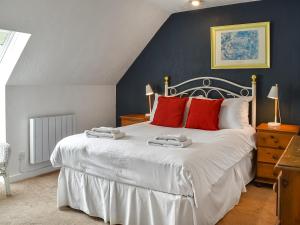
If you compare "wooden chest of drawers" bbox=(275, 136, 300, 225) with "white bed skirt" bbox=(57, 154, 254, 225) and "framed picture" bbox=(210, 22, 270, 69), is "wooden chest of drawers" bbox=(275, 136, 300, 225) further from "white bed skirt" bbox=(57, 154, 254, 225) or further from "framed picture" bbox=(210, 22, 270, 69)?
"framed picture" bbox=(210, 22, 270, 69)

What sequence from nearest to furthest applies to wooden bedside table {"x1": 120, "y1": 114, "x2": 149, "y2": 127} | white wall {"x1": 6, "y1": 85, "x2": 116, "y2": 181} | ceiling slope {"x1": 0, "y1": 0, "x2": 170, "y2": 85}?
ceiling slope {"x1": 0, "y1": 0, "x2": 170, "y2": 85}
white wall {"x1": 6, "y1": 85, "x2": 116, "y2": 181}
wooden bedside table {"x1": 120, "y1": 114, "x2": 149, "y2": 127}

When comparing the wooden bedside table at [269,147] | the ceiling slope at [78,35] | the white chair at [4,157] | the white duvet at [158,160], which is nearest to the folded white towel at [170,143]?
the white duvet at [158,160]

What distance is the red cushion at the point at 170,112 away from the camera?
3.91 metres

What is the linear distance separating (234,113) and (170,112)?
32.4 inches

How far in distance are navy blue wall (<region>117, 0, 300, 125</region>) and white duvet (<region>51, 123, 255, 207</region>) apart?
106 cm

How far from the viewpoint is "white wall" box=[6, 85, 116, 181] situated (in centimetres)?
380

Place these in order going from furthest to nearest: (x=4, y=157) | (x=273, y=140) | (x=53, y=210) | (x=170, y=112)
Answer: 1. (x=170, y=112)
2. (x=273, y=140)
3. (x=4, y=157)
4. (x=53, y=210)

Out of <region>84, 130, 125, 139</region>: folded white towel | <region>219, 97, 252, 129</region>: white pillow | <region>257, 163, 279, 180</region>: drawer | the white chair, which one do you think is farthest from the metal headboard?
the white chair

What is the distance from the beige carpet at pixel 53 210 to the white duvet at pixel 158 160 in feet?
1.53

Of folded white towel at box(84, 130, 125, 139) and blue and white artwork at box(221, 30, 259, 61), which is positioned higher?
blue and white artwork at box(221, 30, 259, 61)

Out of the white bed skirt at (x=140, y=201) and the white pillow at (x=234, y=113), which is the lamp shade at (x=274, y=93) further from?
the white bed skirt at (x=140, y=201)

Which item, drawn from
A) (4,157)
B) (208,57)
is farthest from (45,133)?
(208,57)

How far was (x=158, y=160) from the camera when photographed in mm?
2395

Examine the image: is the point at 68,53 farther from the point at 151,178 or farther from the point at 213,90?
the point at 151,178
